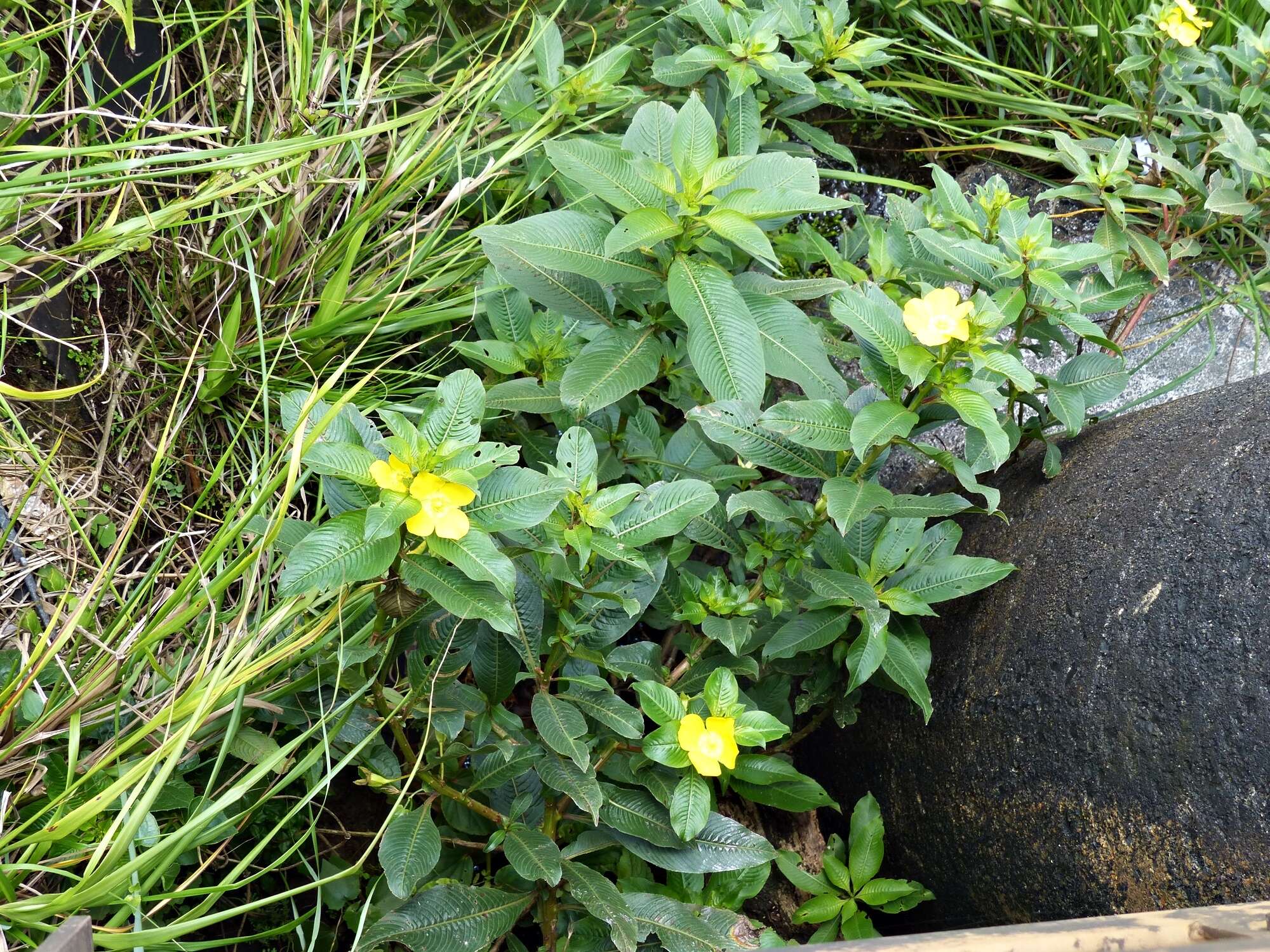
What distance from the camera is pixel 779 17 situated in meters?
2.06

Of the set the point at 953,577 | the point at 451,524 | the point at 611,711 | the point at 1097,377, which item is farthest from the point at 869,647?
the point at 451,524

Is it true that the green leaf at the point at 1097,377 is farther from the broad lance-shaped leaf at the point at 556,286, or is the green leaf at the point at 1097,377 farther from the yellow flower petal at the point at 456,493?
the yellow flower petal at the point at 456,493

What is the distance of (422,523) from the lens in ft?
3.67

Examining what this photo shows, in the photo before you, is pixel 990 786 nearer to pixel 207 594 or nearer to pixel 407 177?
pixel 207 594

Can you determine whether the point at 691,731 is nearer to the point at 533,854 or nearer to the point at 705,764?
the point at 705,764

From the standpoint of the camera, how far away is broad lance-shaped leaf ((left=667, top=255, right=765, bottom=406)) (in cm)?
143

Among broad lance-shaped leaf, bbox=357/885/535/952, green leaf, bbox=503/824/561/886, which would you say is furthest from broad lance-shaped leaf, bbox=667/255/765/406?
broad lance-shaped leaf, bbox=357/885/535/952

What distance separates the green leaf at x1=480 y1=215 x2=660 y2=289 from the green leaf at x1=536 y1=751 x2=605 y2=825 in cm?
74

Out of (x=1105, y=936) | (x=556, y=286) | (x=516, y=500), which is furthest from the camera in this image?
(x=556, y=286)

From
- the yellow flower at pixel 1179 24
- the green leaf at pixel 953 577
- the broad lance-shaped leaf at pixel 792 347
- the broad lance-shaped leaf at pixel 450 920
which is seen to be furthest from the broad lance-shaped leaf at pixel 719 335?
the yellow flower at pixel 1179 24

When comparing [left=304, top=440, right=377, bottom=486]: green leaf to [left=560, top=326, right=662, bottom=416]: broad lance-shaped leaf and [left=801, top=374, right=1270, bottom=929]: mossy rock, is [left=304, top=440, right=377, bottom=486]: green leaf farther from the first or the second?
[left=801, top=374, right=1270, bottom=929]: mossy rock

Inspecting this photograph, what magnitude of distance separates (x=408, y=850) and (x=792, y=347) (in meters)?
0.96

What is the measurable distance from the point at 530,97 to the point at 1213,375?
1866mm

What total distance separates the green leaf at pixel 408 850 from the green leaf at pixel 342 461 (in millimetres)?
538
